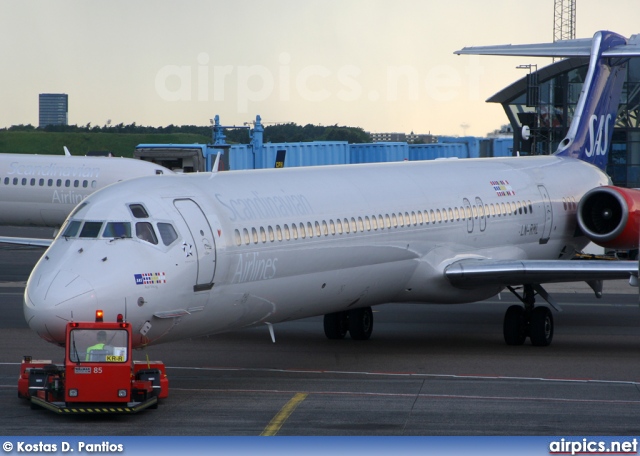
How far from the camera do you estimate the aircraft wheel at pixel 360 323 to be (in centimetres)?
2198

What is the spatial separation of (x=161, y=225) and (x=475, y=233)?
8.40 m

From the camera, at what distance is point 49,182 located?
41.0 m

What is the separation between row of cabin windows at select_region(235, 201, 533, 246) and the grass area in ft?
244

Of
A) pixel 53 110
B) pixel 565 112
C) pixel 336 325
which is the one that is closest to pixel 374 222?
pixel 336 325

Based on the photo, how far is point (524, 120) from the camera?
48.2 m

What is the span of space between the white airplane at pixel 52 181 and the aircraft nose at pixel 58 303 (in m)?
25.6

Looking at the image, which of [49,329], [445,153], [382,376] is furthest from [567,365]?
[445,153]

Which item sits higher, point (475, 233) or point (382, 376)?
point (475, 233)

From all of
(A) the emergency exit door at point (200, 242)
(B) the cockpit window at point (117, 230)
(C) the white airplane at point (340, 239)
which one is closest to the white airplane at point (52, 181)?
(C) the white airplane at point (340, 239)

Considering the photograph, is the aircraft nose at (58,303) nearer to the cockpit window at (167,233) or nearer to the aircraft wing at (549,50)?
the cockpit window at (167,233)

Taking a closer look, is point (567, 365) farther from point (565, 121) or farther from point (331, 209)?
point (565, 121)

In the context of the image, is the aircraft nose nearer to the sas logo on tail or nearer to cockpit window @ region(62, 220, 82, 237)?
cockpit window @ region(62, 220, 82, 237)

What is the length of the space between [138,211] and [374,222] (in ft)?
17.0

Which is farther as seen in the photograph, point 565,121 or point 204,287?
point 565,121
